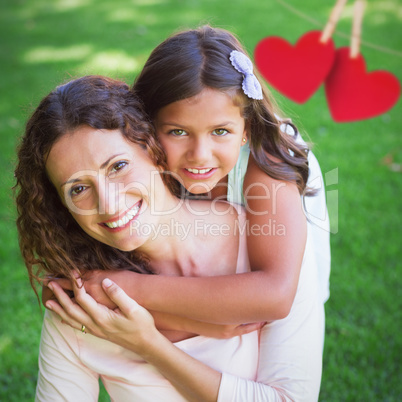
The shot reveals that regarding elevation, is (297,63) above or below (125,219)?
above

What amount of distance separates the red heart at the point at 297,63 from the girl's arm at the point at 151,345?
0.86m

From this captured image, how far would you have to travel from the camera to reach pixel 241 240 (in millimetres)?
1913

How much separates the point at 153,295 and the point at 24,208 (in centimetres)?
55

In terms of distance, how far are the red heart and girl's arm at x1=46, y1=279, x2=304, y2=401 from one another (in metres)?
0.86

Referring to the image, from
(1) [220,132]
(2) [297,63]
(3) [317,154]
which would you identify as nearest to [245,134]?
(1) [220,132]

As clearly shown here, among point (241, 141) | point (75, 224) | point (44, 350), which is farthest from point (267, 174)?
point (44, 350)

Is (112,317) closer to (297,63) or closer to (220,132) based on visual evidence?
(220,132)

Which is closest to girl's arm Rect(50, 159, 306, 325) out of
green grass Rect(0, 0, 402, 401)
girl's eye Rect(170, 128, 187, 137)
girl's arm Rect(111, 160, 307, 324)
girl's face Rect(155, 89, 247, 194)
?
girl's arm Rect(111, 160, 307, 324)

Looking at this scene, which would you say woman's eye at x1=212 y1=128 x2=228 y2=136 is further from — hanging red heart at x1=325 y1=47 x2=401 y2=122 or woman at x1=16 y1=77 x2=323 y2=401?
hanging red heart at x1=325 y1=47 x2=401 y2=122

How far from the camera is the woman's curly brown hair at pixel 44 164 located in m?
1.65

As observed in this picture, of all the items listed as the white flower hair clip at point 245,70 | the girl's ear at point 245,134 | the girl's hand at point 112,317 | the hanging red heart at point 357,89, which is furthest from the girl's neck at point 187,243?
the hanging red heart at point 357,89

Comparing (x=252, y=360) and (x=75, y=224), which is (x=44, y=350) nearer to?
(x=75, y=224)

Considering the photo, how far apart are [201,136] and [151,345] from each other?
2.34ft

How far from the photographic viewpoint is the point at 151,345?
170 cm
